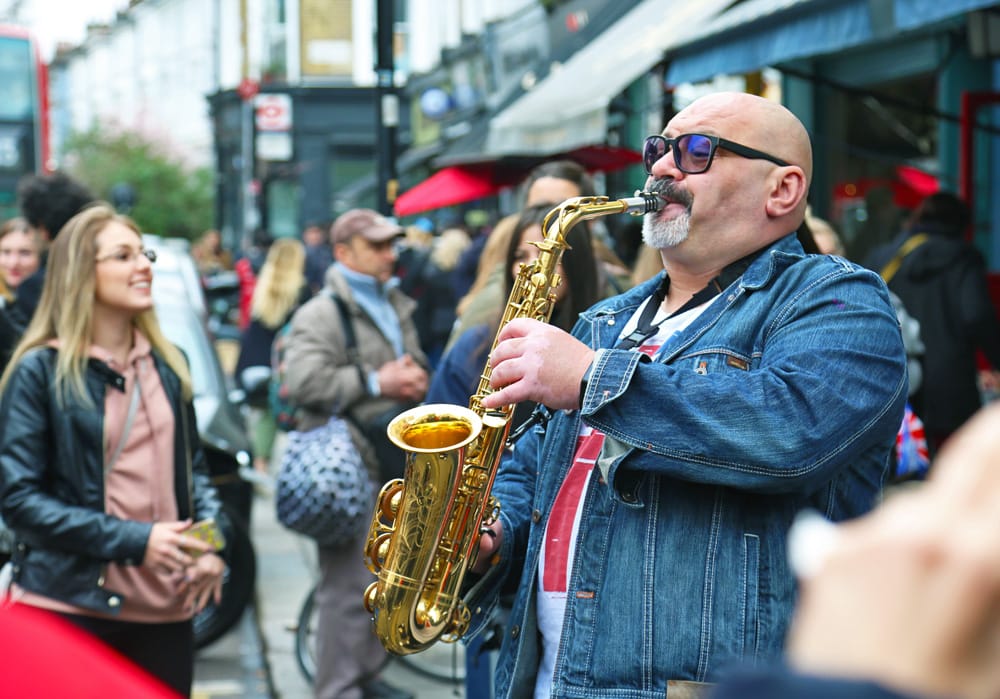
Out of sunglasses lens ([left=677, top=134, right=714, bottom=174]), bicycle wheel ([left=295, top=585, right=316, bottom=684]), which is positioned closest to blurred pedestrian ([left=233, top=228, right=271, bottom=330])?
bicycle wheel ([left=295, top=585, right=316, bottom=684])

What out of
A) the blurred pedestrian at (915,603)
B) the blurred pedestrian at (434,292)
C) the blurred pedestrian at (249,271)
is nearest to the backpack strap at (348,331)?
the blurred pedestrian at (434,292)

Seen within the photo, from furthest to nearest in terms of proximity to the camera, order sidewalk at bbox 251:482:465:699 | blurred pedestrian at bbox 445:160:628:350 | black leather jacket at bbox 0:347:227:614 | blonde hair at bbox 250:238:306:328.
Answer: blonde hair at bbox 250:238:306:328 < sidewalk at bbox 251:482:465:699 < blurred pedestrian at bbox 445:160:628:350 < black leather jacket at bbox 0:347:227:614

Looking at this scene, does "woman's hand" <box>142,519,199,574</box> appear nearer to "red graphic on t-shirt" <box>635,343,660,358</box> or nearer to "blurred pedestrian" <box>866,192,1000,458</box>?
"red graphic on t-shirt" <box>635,343,660,358</box>

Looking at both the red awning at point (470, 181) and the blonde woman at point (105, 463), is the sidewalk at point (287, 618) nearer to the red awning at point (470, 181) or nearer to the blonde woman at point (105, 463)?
the blonde woman at point (105, 463)

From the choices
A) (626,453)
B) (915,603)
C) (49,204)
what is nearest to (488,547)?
(626,453)

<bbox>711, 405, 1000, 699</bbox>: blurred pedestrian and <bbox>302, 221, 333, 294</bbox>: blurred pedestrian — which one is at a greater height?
<bbox>711, 405, 1000, 699</bbox>: blurred pedestrian

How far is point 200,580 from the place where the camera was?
422 centimetres

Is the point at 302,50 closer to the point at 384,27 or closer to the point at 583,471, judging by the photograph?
the point at 384,27

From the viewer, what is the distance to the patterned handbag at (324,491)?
5.43 m

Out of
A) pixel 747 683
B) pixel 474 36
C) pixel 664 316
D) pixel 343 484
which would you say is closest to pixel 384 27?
pixel 343 484

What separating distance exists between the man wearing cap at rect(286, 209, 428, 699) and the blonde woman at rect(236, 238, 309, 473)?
540 centimetres

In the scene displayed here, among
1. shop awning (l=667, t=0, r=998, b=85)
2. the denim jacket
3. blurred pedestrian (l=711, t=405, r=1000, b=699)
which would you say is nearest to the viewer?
blurred pedestrian (l=711, t=405, r=1000, b=699)

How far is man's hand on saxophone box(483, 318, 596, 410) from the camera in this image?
8.03ft

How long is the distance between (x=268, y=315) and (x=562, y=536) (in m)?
9.15
